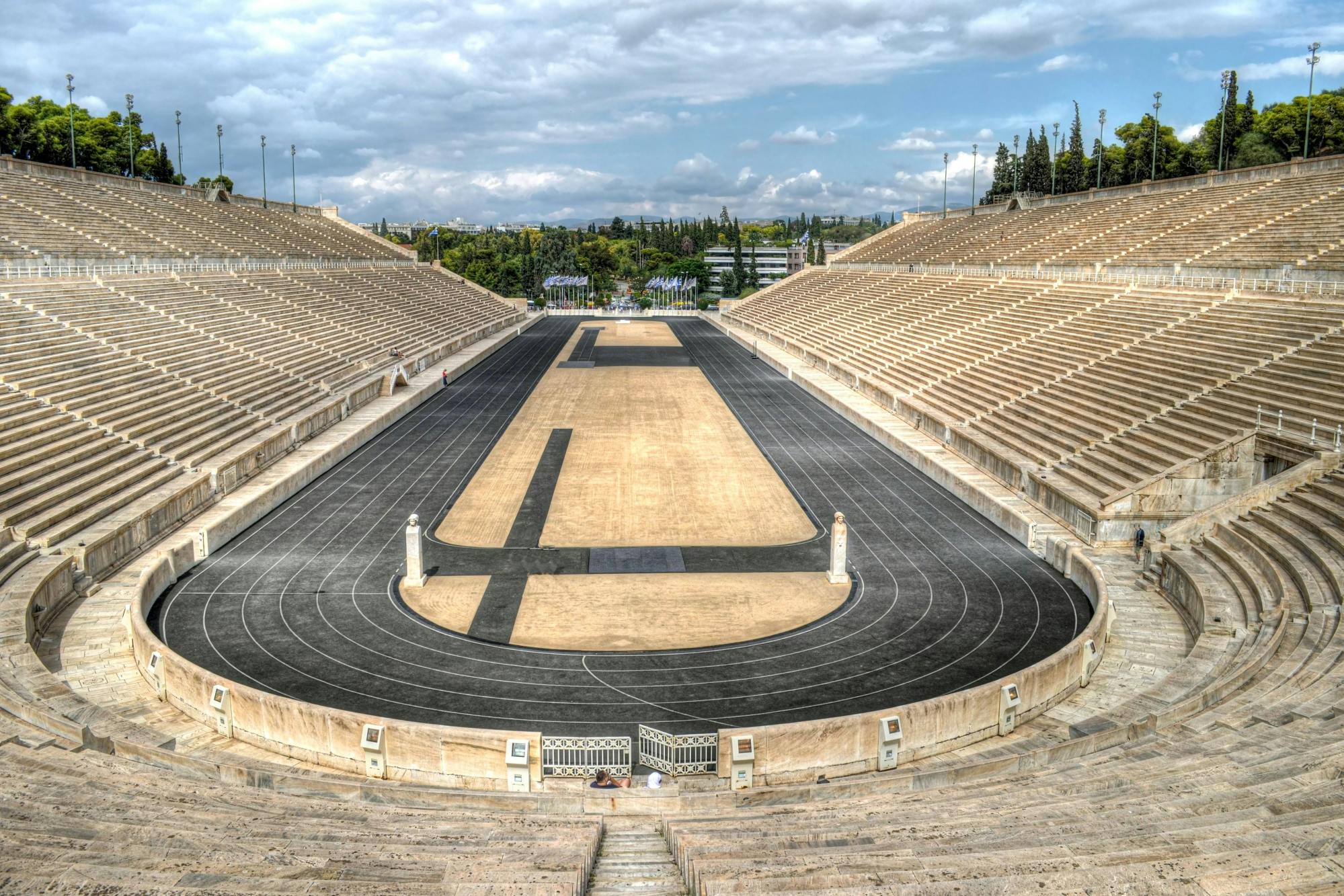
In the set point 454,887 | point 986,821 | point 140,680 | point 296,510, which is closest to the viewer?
point 454,887

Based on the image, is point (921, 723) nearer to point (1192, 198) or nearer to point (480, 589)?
point (480, 589)

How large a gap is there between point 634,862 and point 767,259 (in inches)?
6626

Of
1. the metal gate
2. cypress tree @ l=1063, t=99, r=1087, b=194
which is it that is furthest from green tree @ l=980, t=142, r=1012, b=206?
the metal gate

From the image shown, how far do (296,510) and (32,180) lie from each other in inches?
1381

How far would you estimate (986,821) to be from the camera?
345 inches

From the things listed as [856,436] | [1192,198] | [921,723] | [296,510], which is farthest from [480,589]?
[1192,198]

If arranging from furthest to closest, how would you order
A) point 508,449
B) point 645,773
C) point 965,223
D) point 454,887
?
point 965,223 → point 508,449 → point 645,773 → point 454,887

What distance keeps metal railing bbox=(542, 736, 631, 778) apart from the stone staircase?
1.59 meters

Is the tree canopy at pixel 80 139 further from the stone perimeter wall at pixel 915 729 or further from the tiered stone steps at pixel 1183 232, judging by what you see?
the stone perimeter wall at pixel 915 729

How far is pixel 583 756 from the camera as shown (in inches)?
456

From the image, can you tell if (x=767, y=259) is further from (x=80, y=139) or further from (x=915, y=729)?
(x=915, y=729)

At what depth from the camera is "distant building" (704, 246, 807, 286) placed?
6516 inches

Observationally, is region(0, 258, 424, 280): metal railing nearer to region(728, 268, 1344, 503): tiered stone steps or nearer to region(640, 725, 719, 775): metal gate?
region(728, 268, 1344, 503): tiered stone steps

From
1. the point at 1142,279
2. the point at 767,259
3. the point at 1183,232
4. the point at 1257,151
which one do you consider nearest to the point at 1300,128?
the point at 1257,151
